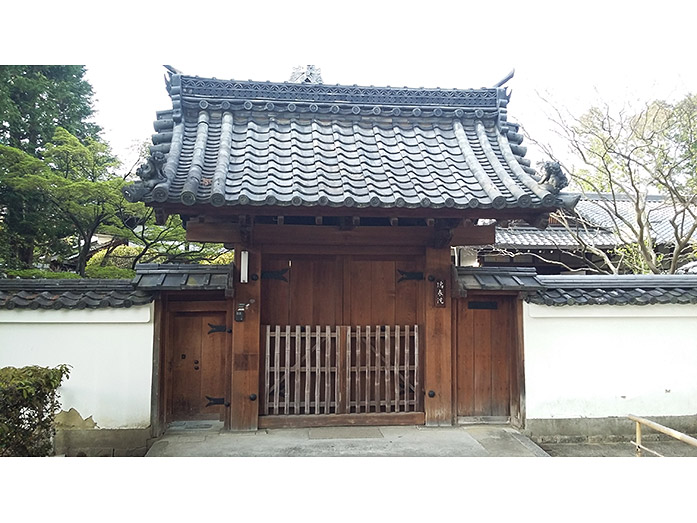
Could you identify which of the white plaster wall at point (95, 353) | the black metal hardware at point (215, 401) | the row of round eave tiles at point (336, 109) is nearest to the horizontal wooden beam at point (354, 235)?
the white plaster wall at point (95, 353)

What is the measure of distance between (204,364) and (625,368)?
456 centimetres

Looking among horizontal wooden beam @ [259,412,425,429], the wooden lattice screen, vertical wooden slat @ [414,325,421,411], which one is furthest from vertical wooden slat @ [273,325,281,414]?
vertical wooden slat @ [414,325,421,411]

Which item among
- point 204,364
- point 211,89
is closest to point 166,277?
point 204,364

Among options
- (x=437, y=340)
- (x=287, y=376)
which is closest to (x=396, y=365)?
(x=437, y=340)

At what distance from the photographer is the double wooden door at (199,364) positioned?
4848 millimetres

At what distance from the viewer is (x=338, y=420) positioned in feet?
15.5

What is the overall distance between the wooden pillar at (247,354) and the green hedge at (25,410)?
5.10 ft

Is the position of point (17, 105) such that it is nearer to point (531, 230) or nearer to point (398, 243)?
point (398, 243)

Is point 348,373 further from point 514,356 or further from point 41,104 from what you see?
point 41,104

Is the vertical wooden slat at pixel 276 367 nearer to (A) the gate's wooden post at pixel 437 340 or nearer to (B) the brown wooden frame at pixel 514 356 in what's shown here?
(A) the gate's wooden post at pixel 437 340

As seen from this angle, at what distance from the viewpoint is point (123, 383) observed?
4488 millimetres

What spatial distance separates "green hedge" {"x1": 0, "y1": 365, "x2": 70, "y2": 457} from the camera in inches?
119

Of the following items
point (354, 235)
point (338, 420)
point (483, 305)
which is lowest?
point (338, 420)

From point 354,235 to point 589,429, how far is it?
10.7 ft
